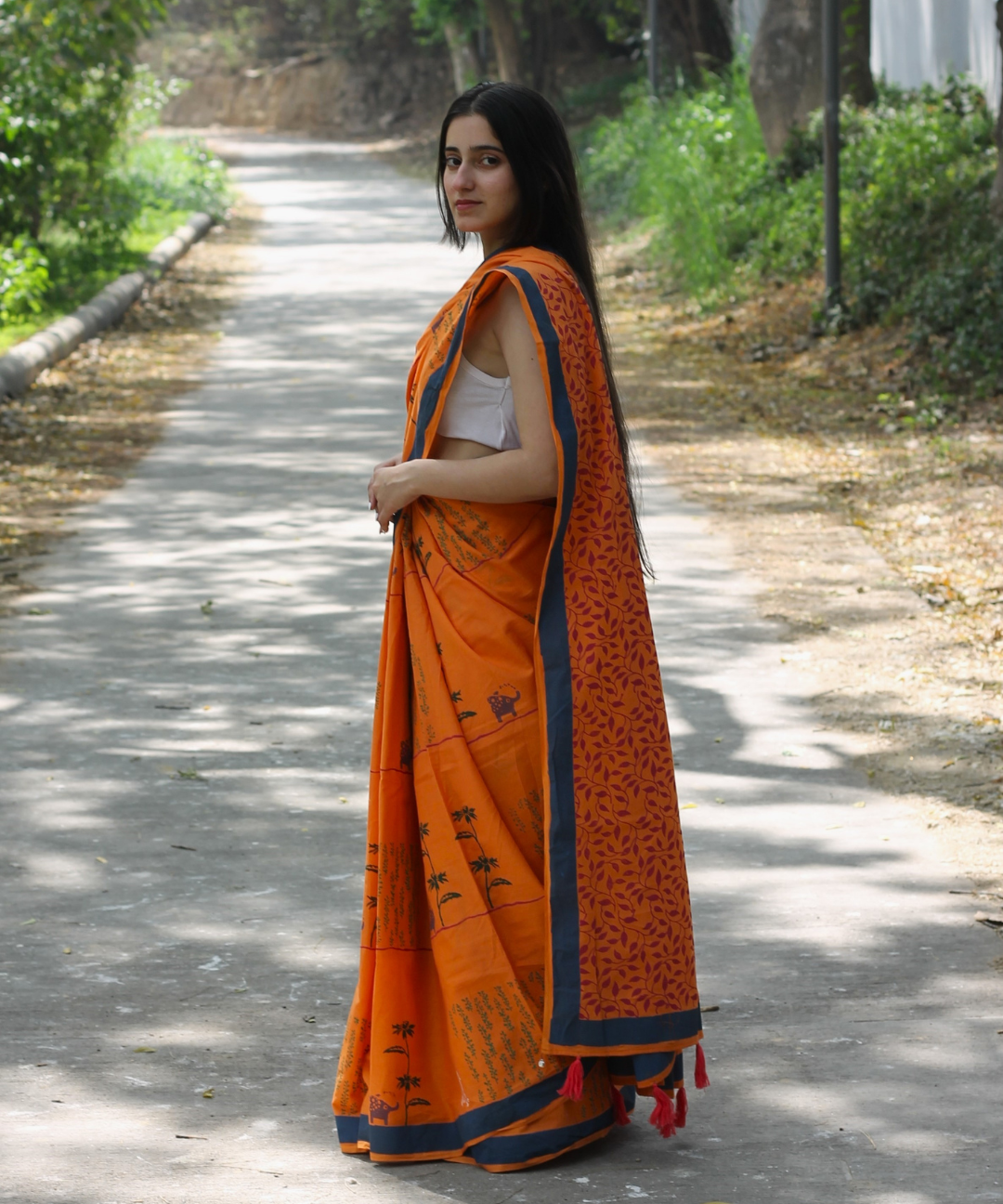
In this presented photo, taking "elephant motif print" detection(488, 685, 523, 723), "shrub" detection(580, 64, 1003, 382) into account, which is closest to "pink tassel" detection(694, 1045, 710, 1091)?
"elephant motif print" detection(488, 685, 523, 723)

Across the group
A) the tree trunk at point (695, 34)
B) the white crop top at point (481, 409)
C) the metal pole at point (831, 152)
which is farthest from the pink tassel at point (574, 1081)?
the tree trunk at point (695, 34)

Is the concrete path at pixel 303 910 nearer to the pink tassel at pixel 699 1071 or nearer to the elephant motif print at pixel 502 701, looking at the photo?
the pink tassel at pixel 699 1071

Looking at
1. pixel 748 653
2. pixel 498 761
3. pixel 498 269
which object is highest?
pixel 498 269

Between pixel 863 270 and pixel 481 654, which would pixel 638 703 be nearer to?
pixel 481 654

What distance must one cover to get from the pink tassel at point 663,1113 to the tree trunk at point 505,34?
29.1 metres

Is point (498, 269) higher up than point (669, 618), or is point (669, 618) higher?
point (498, 269)

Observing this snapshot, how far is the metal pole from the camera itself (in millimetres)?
12555

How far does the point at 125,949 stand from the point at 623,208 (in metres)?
19.9

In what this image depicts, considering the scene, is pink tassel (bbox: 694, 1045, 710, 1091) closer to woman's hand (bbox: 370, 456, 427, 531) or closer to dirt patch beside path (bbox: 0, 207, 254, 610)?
woman's hand (bbox: 370, 456, 427, 531)

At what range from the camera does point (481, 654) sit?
10.0 feet

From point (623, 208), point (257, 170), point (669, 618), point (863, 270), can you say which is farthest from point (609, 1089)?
point (257, 170)

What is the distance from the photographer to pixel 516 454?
2.98 m

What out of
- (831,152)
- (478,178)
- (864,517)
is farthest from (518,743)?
(831,152)

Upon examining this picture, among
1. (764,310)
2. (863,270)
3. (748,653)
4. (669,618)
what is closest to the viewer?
(748,653)
